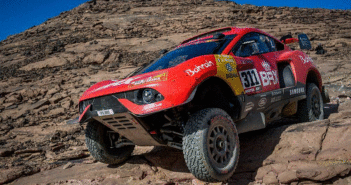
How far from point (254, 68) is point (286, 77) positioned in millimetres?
909

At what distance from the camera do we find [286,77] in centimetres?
Result: 415

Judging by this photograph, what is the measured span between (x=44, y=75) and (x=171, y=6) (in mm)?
12455

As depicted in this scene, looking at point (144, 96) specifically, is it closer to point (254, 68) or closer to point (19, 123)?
point (254, 68)

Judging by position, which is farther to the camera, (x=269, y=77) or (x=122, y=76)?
(x=122, y=76)

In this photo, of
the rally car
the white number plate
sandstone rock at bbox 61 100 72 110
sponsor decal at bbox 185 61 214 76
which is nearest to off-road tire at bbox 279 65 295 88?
the rally car

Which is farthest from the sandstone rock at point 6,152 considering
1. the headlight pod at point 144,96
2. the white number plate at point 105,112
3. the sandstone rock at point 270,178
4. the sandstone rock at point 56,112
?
the sandstone rock at point 270,178

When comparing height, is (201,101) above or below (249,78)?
below

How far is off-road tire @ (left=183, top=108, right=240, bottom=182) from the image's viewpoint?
2609 millimetres

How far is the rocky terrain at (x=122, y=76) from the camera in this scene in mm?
3279

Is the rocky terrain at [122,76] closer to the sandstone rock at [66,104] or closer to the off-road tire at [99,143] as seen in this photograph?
the sandstone rock at [66,104]

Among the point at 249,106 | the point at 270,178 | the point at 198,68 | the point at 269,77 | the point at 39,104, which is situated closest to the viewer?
the point at 198,68

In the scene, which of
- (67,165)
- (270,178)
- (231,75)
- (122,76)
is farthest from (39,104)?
(270,178)

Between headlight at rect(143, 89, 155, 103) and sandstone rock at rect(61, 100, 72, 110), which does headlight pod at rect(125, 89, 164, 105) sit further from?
sandstone rock at rect(61, 100, 72, 110)

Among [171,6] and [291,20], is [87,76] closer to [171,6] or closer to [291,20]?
[171,6]
